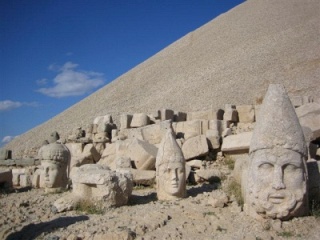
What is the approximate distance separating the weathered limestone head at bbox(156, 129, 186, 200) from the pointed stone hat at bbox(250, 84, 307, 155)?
2128mm

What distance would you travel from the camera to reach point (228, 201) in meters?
6.55

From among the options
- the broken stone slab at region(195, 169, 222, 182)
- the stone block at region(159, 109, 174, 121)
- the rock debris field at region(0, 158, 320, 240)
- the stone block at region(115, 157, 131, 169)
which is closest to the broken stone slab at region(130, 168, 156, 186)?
the stone block at region(115, 157, 131, 169)

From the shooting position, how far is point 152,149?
1065cm

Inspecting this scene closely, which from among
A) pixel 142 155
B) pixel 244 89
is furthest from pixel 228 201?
Result: pixel 244 89

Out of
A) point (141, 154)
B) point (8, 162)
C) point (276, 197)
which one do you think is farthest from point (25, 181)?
point (276, 197)

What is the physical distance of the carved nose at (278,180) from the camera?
16.8ft

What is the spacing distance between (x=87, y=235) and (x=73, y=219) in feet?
3.87

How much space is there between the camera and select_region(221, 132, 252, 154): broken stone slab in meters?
Answer: 10.3

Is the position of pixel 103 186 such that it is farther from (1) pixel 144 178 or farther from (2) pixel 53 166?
(2) pixel 53 166

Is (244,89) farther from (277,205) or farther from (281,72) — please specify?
(277,205)

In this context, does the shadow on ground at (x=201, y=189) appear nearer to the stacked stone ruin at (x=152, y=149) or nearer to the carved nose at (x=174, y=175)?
the stacked stone ruin at (x=152, y=149)

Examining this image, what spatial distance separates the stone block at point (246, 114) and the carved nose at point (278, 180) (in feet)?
28.6

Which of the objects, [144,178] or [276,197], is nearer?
[276,197]

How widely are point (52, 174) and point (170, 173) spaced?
3418 millimetres
